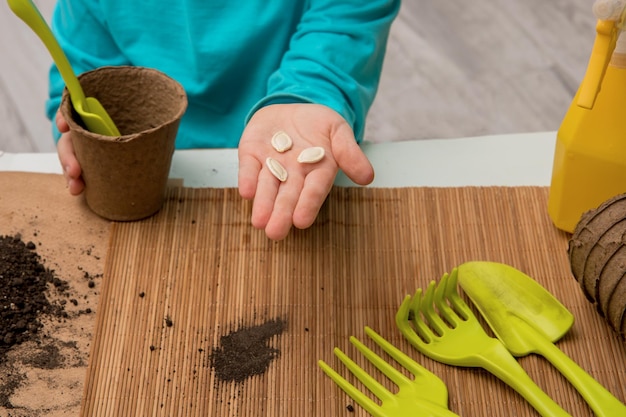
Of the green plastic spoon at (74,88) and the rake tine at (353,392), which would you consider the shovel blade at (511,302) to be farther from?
the green plastic spoon at (74,88)

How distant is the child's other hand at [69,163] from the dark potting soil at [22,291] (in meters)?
0.09

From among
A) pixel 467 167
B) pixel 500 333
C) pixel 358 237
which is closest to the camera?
pixel 500 333

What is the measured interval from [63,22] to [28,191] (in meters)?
0.29

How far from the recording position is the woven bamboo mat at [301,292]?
76 cm

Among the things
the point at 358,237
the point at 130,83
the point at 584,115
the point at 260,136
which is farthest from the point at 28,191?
the point at 584,115

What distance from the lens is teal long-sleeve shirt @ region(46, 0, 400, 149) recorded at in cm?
102

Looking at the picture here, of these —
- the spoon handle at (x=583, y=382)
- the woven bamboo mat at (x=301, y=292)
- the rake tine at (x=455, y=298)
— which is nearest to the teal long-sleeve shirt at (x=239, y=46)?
the woven bamboo mat at (x=301, y=292)

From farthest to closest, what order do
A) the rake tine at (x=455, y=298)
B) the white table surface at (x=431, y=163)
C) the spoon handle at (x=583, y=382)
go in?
the white table surface at (x=431, y=163) → the rake tine at (x=455, y=298) → the spoon handle at (x=583, y=382)

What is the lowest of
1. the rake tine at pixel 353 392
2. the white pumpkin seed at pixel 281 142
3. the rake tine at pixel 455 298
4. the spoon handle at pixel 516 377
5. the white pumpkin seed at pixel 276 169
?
the rake tine at pixel 353 392

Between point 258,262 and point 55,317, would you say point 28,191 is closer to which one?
point 55,317

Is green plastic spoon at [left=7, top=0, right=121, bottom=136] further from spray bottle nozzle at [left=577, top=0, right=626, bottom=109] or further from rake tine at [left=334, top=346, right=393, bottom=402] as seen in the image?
spray bottle nozzle at [left=577, top=0, right=626, bottom=109]

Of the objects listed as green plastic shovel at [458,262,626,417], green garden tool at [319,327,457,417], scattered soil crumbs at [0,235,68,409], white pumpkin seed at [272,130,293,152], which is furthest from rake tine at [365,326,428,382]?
scattered soil crumbs at [0,235,68,409]

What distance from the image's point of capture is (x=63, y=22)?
3.63 ft

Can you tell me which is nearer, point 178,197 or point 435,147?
point 178,197
